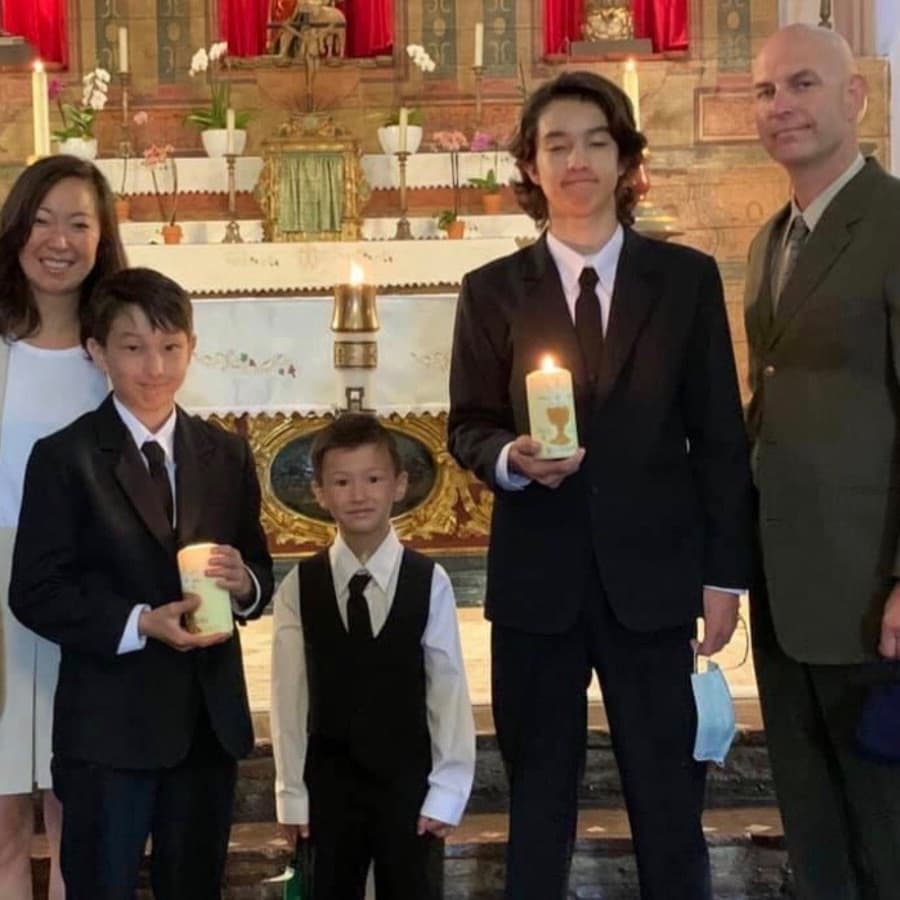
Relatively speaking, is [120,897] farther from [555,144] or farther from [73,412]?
[555,144]

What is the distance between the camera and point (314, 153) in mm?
5918

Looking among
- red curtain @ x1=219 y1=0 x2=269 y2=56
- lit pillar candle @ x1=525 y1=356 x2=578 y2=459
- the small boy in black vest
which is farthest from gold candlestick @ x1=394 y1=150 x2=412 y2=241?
lit pillar candle @ x1=525 y1=356 x2=578 y2=459

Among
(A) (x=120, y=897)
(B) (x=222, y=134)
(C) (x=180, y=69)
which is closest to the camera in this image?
(A) (x=120, y=897)

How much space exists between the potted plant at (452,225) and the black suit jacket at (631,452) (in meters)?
3.41

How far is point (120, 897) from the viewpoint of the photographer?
2.12 meters

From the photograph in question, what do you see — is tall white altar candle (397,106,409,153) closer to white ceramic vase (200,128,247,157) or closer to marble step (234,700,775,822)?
white ceramic vase (200,128,247,157)

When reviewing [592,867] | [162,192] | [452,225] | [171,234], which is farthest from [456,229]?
[592,867]

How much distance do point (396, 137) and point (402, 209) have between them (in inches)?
13.7

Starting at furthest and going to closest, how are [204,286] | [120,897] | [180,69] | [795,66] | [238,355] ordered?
[180,69] < [204,286] < [238,355] < [795,66] < [120,897]

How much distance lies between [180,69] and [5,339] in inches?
190

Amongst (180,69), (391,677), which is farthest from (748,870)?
(180,69)

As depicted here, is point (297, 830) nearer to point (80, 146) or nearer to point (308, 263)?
point (308, 263)

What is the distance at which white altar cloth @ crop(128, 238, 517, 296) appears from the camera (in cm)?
528

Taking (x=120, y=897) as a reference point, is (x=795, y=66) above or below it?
above
